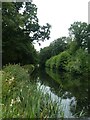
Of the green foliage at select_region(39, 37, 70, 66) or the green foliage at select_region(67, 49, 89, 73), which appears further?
the green foliage at select_region(39, 37, 70, 66)

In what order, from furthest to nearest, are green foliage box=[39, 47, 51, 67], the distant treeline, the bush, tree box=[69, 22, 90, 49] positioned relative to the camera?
1. green foliage box=[39, 47, 51, 67]
2. the bush
3. tree box=[69, 22, 90, 49]
4. the distant treeline

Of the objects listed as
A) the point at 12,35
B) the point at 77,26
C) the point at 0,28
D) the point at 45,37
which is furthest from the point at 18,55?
the point at 77,26

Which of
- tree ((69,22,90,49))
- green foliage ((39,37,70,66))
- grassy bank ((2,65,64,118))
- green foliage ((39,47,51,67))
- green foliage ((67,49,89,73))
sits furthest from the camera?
green foliage ((39,47,51,67))

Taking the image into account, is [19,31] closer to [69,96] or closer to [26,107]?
[69,96]

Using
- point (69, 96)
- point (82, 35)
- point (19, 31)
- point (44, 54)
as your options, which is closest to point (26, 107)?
point (69, 96)

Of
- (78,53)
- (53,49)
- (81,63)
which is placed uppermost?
(53,49)

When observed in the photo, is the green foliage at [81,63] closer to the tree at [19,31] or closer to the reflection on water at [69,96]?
the tree at [19,31]

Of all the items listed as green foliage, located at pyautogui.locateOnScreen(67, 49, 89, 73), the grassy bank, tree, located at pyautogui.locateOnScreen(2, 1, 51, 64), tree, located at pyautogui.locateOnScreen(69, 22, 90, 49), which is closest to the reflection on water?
the grassy bank

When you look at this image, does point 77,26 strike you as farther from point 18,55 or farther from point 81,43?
point 18,55

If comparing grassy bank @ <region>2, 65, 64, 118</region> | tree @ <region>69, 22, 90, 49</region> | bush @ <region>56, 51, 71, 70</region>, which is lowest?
grassy bank @ <region>2, 65, 64, 118</region>

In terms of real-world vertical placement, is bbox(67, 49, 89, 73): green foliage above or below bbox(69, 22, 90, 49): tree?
below

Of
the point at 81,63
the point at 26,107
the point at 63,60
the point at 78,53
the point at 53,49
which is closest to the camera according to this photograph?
the point at 26,107

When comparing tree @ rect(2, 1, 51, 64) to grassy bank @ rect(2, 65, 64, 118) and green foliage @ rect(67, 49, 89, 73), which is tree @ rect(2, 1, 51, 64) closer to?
green foliage @ rect(67, 49, 89, 73)

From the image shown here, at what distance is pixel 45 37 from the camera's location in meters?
35.6
